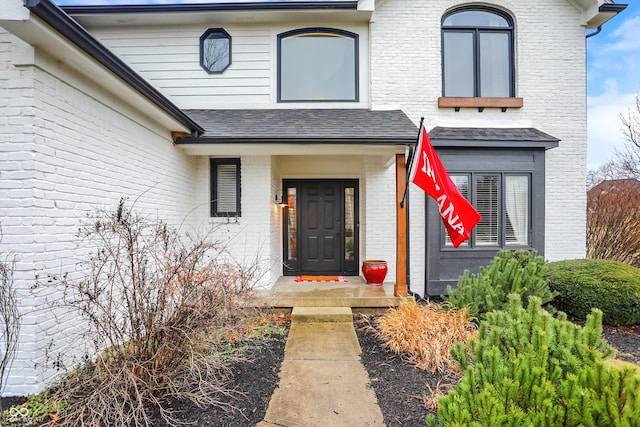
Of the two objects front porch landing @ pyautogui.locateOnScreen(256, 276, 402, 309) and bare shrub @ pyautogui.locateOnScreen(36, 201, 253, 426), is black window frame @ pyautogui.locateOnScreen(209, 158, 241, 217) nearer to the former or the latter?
front porch landing @ pyautogui.locateOnScreen(256, 276, 402, 309)

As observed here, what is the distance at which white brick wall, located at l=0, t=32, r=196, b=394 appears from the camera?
281cm

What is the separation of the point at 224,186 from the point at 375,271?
11.0ft

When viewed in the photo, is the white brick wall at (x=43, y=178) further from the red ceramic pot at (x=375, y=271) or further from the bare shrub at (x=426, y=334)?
the red ceramic pot at (x=375, y=271)

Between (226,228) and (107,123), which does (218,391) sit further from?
(226,228)

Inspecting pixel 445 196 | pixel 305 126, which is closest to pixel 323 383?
pixel 445 196

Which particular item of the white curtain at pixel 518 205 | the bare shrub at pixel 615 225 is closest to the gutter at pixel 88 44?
the white curtain at pixel 518 205

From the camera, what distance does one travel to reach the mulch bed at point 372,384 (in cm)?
260

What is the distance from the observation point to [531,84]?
→ 6742mm

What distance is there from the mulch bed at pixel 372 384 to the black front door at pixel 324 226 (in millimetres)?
3160

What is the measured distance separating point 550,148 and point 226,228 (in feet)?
21.0

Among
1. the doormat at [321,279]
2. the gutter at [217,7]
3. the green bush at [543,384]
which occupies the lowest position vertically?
the doormat at [321,279]

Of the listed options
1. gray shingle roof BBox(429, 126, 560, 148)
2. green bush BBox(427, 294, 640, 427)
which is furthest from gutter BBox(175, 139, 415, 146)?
green bush BBox(427, 294, 640, 427)

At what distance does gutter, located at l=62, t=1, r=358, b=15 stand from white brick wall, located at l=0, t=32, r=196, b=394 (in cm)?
353

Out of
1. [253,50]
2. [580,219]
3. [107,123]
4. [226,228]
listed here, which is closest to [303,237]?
[226,228]
